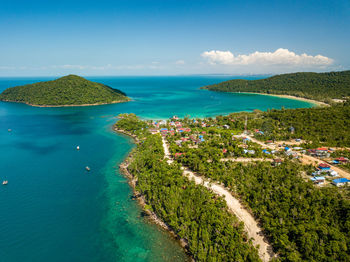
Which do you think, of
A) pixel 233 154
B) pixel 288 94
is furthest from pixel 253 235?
pixel 288 94

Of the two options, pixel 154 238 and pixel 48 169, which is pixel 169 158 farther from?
pixel 48 169

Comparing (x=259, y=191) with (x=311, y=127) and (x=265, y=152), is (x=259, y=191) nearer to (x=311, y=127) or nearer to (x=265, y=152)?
(x=265, y=152)

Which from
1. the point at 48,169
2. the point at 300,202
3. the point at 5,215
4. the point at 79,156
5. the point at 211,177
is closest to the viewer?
the point at 300,202

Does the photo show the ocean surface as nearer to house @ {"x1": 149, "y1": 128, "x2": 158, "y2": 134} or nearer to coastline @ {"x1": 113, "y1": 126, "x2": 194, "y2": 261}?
coastline @ {"x1": 113, "y1": 126, "x2": 194, "y2": 261}

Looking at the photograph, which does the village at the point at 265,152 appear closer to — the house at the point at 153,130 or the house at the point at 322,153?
the house at the point at 322,153

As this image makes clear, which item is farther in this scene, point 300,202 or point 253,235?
point 300,202

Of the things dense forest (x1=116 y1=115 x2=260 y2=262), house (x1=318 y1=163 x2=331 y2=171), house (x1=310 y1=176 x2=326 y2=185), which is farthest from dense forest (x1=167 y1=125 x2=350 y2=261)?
dense forest (x1=116 y1=115 x2=260 y2=262)
